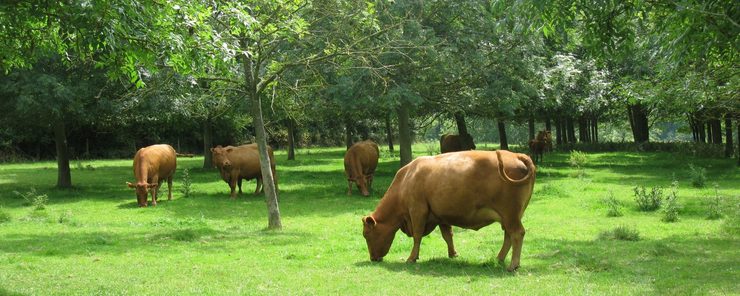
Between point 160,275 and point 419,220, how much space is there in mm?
4162

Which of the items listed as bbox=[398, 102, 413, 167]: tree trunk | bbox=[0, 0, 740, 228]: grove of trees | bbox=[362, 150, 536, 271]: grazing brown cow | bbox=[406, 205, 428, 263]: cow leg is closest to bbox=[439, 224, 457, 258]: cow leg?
bbox=[362, 150, 536, 271]: grazing brown cow

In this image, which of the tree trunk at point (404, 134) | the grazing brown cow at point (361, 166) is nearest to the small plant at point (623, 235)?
the grazing brown cow at point (361, 166)

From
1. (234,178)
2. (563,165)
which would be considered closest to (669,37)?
(234,178)

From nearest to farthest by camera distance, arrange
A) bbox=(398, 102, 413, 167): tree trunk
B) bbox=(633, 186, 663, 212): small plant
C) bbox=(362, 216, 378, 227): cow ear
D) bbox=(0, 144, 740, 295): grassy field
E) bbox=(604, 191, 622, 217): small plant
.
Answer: bbox=(0, 144, 740, 295): grassy field → bbox=(362, 216, 378, 227): cow ear → bbox=(604, 191, 622, 217): small plant → bbox=(633, 186, 663, 212): small plant → bbox=(398, 102, 413, 167): tree trunk

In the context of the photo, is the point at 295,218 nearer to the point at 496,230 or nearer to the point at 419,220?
the point at 496,230

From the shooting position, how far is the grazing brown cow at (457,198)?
10.5 metres

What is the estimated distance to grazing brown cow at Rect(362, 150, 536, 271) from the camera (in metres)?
10.5

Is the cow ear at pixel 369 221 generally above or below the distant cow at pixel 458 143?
below

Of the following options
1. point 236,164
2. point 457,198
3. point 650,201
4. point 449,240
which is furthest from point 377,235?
point 236,164

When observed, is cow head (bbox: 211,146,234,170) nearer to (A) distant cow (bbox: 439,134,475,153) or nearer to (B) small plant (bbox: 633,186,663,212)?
(B) small plant (bbox: 633,186,663,212)

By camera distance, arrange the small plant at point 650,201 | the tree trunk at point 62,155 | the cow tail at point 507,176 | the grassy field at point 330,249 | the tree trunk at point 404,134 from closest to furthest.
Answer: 1. the grassy field at point 330,249
2. the cow tail at point 507,176
3. the small plant at point 650,201
4. the tree trunk at point 404,134
5. the tree trunk at point 62,155

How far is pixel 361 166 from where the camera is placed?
2492cm

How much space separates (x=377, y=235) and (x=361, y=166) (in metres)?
13.0

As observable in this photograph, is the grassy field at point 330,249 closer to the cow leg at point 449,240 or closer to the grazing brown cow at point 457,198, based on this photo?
the cow leg at point 449,240
